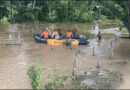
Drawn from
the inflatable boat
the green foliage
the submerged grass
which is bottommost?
the submerged grass

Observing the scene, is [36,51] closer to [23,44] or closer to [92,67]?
[23,44]

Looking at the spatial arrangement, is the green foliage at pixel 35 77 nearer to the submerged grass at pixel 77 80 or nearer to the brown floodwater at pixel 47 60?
the submerged grass at pixel 77 80

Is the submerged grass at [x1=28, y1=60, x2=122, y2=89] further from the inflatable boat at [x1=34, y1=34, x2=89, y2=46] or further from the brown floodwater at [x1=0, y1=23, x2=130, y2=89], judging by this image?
the inflatable boat at [x1=34, y1=34, x2=89, y2=46]

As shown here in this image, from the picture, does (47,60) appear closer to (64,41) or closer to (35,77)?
(64,41)

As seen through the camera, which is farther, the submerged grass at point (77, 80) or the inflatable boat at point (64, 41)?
the inflatable boat at point (64, 41)

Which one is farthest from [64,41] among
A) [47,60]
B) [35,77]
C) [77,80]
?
[35,77]

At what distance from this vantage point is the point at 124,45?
1684 cm

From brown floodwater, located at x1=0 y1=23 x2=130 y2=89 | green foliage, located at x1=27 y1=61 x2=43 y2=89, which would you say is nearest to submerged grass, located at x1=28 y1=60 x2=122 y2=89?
green foliage, located at x1=27 y1=61 x2=43 y2=89

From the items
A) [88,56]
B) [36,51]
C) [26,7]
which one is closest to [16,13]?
[26,7]

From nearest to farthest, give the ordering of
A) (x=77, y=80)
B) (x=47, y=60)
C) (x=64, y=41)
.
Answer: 1. (x=77, y=80)
2. (x=47, y=60)
3. (x=64, y=41)

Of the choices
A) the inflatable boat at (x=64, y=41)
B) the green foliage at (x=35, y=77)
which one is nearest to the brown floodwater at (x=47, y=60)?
the inflatable boat at (x=64, y=41)

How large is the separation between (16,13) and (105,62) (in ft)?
80.5

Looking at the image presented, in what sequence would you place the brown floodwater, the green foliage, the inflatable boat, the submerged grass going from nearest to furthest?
the green foliage → the submerged grass → the brown floodwater → the inflatable boat

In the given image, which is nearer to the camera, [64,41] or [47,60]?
[47,60]
